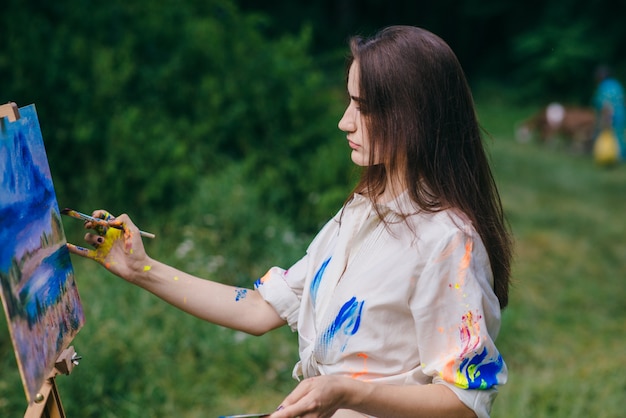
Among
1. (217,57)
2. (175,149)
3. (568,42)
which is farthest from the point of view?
(568,42)

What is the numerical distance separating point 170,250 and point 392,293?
331cm

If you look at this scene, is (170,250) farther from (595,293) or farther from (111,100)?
(595,293)

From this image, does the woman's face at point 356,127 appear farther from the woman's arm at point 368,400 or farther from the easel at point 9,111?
the easel at point 9,111

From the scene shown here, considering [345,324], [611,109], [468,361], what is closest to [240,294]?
[345,324]

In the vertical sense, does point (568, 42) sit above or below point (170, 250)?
below

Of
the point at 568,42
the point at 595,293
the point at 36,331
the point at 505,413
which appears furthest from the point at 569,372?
the point at 568,42

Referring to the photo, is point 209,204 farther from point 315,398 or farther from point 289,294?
point 315,398

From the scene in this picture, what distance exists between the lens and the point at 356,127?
167cm

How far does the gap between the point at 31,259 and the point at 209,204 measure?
328 centimetres

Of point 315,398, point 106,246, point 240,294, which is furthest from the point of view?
point 240,294

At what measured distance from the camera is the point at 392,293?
5.16 ft

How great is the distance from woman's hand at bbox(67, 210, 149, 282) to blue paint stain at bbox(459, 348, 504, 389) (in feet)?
2.58

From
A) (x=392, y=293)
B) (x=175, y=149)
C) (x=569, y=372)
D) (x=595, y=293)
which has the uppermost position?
(x=392, y=293)

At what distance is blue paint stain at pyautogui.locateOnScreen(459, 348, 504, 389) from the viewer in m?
1.55
